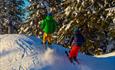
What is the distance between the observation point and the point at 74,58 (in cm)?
1356

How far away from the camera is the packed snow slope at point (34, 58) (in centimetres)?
1260

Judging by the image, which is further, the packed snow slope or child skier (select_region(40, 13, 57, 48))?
child skier (select_region(40, 13, 57, 48))

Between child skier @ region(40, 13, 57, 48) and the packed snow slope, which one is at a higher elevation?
child skier @ region(40, 13, 57, 48)

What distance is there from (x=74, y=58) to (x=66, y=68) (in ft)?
2.34

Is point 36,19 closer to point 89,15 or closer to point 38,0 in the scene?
point 38,0

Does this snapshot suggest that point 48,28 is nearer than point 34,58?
No

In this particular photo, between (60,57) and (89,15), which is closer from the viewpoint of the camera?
(60,57)

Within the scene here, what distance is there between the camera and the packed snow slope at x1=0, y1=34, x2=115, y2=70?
12.6 meters

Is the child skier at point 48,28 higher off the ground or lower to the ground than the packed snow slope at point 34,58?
higher

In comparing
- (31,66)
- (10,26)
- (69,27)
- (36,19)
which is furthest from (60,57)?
(10,26)

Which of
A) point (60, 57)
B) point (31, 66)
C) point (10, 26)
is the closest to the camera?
point (31, 66)

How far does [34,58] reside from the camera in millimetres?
13070

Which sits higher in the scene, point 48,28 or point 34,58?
point 48,28

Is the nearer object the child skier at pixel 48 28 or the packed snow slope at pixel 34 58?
the packed snow slope at pixel 34 58
